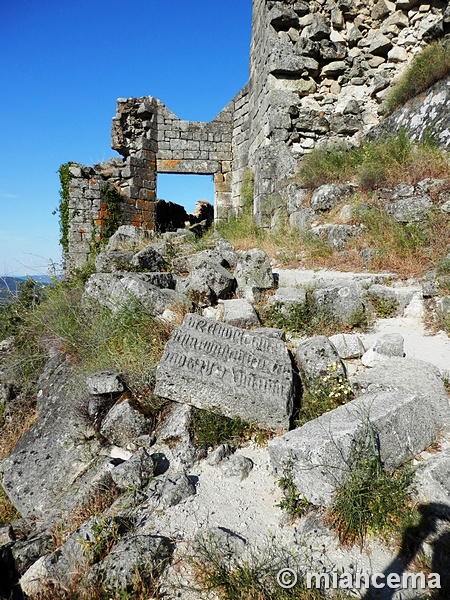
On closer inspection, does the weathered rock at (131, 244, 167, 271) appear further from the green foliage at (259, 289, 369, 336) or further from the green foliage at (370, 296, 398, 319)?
the green foliage at (370, 296, 398, 319)

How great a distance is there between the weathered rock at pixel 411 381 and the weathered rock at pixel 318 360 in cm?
19

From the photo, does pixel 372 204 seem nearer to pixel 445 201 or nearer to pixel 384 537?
pixel 445 201

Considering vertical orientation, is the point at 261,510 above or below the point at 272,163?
below

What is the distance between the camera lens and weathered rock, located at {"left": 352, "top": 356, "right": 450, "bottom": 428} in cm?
260

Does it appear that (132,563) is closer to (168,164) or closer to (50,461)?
(50,461)

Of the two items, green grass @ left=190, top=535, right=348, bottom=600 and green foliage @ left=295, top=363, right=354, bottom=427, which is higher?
green foliage @ left=295, top=363, right=354, bottom=427

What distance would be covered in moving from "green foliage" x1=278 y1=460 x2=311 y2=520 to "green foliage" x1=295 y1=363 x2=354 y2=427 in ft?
1.95

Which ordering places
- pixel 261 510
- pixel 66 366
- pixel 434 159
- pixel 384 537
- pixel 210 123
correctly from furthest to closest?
pixel 210 123
pixel 434 159
pixel 66 366
pixel 261 510
pixel 384 537

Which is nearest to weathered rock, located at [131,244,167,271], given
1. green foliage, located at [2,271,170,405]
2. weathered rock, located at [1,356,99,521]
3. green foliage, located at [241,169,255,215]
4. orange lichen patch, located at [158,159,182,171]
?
green foliage, located at [2,271,170,405]

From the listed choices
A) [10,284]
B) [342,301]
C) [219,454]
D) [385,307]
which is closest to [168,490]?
[219,454]

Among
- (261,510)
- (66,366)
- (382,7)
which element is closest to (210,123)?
(382,7)

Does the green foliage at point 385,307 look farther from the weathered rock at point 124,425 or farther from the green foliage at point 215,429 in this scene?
the weathered rock at point 124,425

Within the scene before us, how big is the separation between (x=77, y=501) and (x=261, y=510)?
1.24 metres

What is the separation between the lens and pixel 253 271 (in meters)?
5.00
